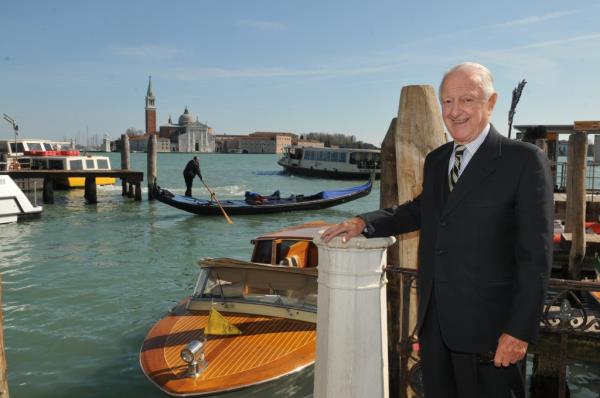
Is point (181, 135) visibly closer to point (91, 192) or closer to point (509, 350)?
point (91, 192)

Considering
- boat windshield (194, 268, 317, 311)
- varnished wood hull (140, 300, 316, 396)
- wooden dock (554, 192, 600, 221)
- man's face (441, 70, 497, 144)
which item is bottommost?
varnished wood hull (140, 300, 316, 396)

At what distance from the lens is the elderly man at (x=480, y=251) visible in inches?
68.8

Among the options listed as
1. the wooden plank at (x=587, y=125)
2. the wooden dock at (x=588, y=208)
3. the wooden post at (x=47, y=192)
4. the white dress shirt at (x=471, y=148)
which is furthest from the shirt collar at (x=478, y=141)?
the wooden post at (x=47, y=192)

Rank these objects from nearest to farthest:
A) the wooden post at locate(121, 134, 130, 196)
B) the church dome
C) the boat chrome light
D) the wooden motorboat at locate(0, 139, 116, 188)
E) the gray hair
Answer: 1. the gray hair
2. the boat chrome light
3. the wooden post at locate(121, 134, 130, 196)
4. the wooden motorboat at locate(0, 139, 116, 188)
5. the church dome

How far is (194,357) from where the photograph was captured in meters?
4.61

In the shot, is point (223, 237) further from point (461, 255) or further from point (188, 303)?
point (461, 255)

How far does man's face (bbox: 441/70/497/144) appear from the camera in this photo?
6.14 ft

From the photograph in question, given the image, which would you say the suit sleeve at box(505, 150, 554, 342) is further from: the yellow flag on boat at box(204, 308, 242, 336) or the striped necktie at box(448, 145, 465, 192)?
the yellow flag on boat at box(204, 308, 242, 336)

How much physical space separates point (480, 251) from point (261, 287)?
13.5 ft

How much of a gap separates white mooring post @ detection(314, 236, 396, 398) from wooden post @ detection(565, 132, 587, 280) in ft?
22.4

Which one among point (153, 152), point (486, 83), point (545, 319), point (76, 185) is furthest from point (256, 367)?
point (76, 185)

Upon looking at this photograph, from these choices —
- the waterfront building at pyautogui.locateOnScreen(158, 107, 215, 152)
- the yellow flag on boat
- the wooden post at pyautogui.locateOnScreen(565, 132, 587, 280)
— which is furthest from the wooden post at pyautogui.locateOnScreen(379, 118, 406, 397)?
the waterfront building at pyautogui.locateOnScreen(158, 107, 215, 152)

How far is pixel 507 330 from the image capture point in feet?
5.82

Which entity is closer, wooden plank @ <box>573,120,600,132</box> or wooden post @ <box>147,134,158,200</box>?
wooden plank @ <box>573,120,600,132</box>
